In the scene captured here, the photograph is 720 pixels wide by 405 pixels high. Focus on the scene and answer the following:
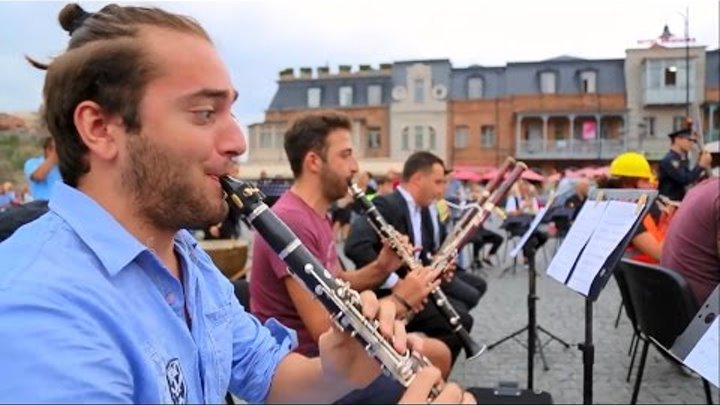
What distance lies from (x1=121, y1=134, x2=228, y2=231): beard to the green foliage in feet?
2.08

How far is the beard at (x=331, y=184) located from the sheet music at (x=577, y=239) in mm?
1219

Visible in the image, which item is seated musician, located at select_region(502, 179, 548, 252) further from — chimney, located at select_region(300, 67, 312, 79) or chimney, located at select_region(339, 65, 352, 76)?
chimney, located at select_region(300, 67, 312, 79)

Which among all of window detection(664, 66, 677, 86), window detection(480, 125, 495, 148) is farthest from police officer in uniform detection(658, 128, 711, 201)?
window detection(480, 125, 495, 148)

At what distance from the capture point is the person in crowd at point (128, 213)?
1077mm

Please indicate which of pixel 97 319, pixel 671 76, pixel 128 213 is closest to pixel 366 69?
pixel 671 76

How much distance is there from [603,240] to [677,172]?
580 centimetres

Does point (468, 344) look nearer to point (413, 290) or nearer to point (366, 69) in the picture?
point (413, 290)

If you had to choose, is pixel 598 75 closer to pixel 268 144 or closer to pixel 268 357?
pixel 268 144

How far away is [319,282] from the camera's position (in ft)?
4.95

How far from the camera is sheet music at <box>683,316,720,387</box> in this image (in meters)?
1.56

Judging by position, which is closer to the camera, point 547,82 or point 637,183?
point 637,183

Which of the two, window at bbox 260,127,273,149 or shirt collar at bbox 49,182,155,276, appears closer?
shirt collar at bbox 49,182,155,276

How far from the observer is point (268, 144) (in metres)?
39.9

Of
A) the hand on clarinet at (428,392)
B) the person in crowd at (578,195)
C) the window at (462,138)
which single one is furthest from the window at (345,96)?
the hand on clarinet at (428,392)
